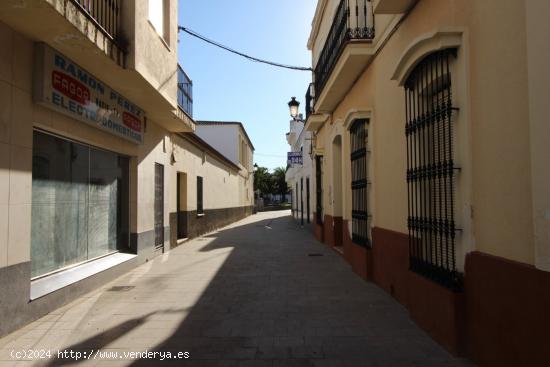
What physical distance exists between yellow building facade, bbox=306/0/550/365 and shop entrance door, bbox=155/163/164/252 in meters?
5.87

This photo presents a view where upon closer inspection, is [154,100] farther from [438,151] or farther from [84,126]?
[438,151]

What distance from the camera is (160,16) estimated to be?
8688mm

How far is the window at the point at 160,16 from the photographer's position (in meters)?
8.08

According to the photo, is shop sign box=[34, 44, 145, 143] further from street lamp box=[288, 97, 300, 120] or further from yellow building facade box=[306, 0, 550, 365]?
street lamp box=[288, 97, 300, 120]

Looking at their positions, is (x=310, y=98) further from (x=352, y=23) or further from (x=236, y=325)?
(x=236, y=325)

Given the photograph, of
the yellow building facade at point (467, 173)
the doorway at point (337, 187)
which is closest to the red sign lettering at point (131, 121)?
the yellow building facade at point (467, 173)

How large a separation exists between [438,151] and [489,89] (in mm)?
917

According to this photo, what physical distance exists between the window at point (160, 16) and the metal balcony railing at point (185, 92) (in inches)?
53.7

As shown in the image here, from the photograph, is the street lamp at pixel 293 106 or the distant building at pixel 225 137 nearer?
the street lamp at pixel 293 106

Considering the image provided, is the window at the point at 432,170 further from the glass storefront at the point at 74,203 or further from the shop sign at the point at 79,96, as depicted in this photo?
the glass storefront at the point at 74,203

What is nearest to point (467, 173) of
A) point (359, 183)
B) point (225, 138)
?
point (359, 183)

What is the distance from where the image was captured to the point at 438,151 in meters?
4.21

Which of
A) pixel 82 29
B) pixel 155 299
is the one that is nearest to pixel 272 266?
pixel 155 299

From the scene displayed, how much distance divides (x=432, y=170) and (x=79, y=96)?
493 centimetres
